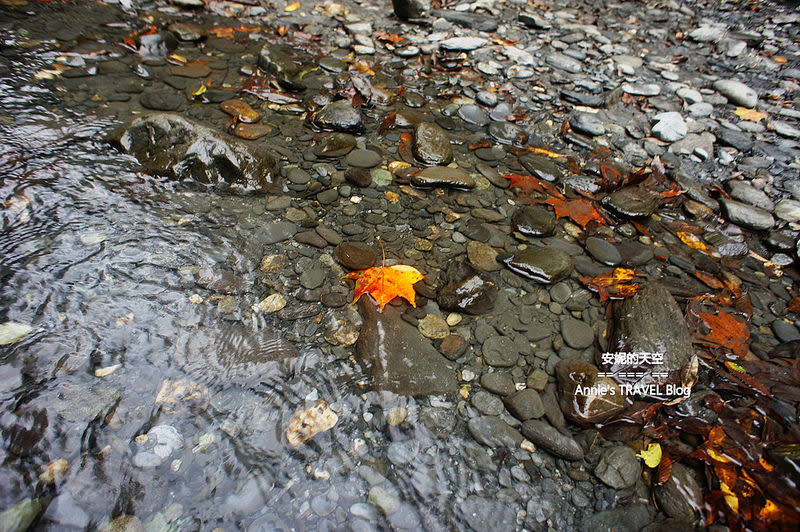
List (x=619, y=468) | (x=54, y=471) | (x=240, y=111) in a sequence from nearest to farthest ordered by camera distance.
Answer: (x=54, y=471) < (x=619, y=468) < (x=240, y=111)

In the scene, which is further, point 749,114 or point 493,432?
point 749,114

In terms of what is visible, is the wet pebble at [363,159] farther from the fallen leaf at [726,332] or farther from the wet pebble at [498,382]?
the fallen leaf at [726,332]

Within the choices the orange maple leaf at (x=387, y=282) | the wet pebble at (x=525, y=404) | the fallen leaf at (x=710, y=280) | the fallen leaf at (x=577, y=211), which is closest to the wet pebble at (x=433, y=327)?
the orange maple leaf at (x=387, y=282)

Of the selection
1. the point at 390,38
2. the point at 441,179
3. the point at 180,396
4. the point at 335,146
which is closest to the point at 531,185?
the point at 441,179

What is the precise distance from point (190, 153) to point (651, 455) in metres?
3.40

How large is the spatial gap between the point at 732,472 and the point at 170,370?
9.10ft

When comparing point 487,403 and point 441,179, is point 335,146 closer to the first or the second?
point 441,179

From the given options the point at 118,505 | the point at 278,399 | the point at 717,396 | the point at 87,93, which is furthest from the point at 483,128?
the point at 118,505

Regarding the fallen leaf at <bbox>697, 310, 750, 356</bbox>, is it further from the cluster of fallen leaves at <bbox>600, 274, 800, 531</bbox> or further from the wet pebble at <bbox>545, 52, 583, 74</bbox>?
the wet pebble at <bbox>545, 52, 583, 74</bbox>

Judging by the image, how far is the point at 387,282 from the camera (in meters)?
2.67

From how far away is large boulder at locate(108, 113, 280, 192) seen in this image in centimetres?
308

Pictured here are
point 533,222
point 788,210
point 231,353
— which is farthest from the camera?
point 788,210

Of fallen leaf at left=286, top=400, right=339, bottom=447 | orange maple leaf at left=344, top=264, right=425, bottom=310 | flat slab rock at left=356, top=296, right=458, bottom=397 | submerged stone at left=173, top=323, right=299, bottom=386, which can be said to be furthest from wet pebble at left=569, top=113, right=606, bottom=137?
fallen leaf at left=286, top=400, right=339, bottom=447

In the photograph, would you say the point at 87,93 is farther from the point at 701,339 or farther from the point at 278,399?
the point at 701,339
